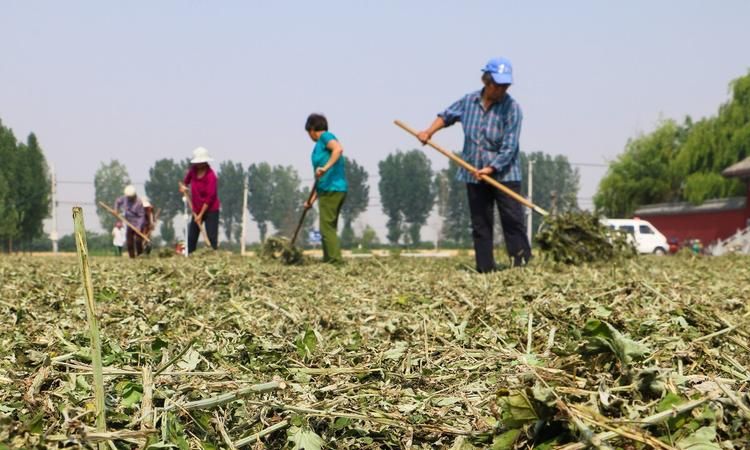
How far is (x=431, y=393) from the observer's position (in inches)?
84.7

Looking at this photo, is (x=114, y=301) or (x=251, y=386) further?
(x=114, y=301)

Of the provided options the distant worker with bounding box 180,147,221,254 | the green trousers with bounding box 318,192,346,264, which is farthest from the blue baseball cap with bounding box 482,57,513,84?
the distant worker with bounding box 180,147,221,254

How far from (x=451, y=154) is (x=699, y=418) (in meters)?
6.36

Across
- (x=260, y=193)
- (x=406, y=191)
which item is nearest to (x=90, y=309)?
(x=406, y=191)

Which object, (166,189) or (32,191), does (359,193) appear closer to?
(166,189)

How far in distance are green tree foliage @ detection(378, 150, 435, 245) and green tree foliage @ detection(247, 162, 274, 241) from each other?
1608 centimetres

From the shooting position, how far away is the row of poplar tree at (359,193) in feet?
336

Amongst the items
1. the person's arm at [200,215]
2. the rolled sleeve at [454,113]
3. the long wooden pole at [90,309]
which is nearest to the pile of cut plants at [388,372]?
the long wooden pole at [90,309]

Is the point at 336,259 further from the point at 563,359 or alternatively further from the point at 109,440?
the point at 109,440

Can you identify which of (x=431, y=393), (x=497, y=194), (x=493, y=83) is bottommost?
(x=431, y=393)

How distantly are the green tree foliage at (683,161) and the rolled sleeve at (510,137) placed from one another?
3505 cm

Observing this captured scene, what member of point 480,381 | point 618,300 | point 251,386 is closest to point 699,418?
point 480,381

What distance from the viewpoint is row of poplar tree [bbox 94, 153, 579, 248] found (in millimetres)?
102500

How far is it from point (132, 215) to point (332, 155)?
637cm
